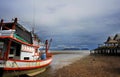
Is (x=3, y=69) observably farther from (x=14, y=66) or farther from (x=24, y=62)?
(x=24, y=62)

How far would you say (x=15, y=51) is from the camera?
1620 centimetres

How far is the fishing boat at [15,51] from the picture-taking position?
43.2 ft

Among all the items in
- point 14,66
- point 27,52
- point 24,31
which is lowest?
point 14,66

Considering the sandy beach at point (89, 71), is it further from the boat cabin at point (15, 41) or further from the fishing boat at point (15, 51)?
the boat cabin at point (15, 41)

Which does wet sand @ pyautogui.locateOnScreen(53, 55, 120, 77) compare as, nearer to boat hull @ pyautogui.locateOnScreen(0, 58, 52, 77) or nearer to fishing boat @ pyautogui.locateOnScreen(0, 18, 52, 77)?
boat hull @ pyautogui.locateOnScreen(0, 58, 52, 77)

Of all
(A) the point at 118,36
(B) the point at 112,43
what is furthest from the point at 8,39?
(A) the point at 118,36

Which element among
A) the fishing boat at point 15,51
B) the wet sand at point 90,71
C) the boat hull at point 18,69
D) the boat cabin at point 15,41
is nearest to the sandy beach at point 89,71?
the wet sand at point 90,71

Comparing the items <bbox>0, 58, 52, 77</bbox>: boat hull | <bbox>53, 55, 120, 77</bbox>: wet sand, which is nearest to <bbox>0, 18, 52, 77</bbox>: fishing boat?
<bbox>0, 58, 52, 77</bbox>: boat hull

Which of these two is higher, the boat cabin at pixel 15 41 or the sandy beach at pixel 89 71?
the boat cabin at pixel 15 41

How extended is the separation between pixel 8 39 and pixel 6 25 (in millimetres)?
3326

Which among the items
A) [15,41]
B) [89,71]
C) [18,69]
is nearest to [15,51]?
[15,41]

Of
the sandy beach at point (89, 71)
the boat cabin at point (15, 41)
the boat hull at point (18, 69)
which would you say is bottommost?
the sandy beach at point (89, 71)

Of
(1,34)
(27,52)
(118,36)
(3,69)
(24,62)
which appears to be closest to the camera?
(3,69)

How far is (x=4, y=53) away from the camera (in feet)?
46.2
